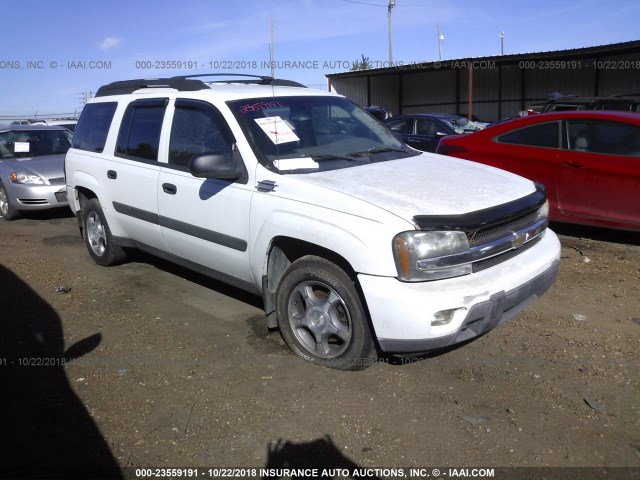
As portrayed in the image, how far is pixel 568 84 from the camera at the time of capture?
24172 mm

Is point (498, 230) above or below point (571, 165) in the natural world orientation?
below

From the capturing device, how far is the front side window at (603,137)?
19.9ft

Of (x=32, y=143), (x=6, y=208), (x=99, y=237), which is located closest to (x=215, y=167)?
(x=99, y=237)

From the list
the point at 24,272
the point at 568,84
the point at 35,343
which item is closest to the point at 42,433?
the point at 35,343

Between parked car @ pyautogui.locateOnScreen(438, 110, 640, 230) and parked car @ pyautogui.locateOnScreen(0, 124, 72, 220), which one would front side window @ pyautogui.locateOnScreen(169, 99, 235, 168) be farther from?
parked car @ pyautogui.locateOnScreen(0, 124, 72, 220)

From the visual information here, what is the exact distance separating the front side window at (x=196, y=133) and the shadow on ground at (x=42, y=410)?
5.37ft

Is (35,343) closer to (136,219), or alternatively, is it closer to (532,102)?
(136,219)

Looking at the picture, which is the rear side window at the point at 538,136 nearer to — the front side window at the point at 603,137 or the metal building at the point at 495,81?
the front side window at the point at 603,137

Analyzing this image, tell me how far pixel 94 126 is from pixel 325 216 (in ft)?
12.0

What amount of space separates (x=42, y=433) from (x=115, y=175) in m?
2.86

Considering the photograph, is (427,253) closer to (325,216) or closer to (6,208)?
(325,216)

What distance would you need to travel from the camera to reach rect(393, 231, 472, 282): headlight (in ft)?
10.5

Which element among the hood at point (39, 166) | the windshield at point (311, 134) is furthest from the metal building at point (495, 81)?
the windshield at point (311, 134)

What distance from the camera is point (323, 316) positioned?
3734mm
